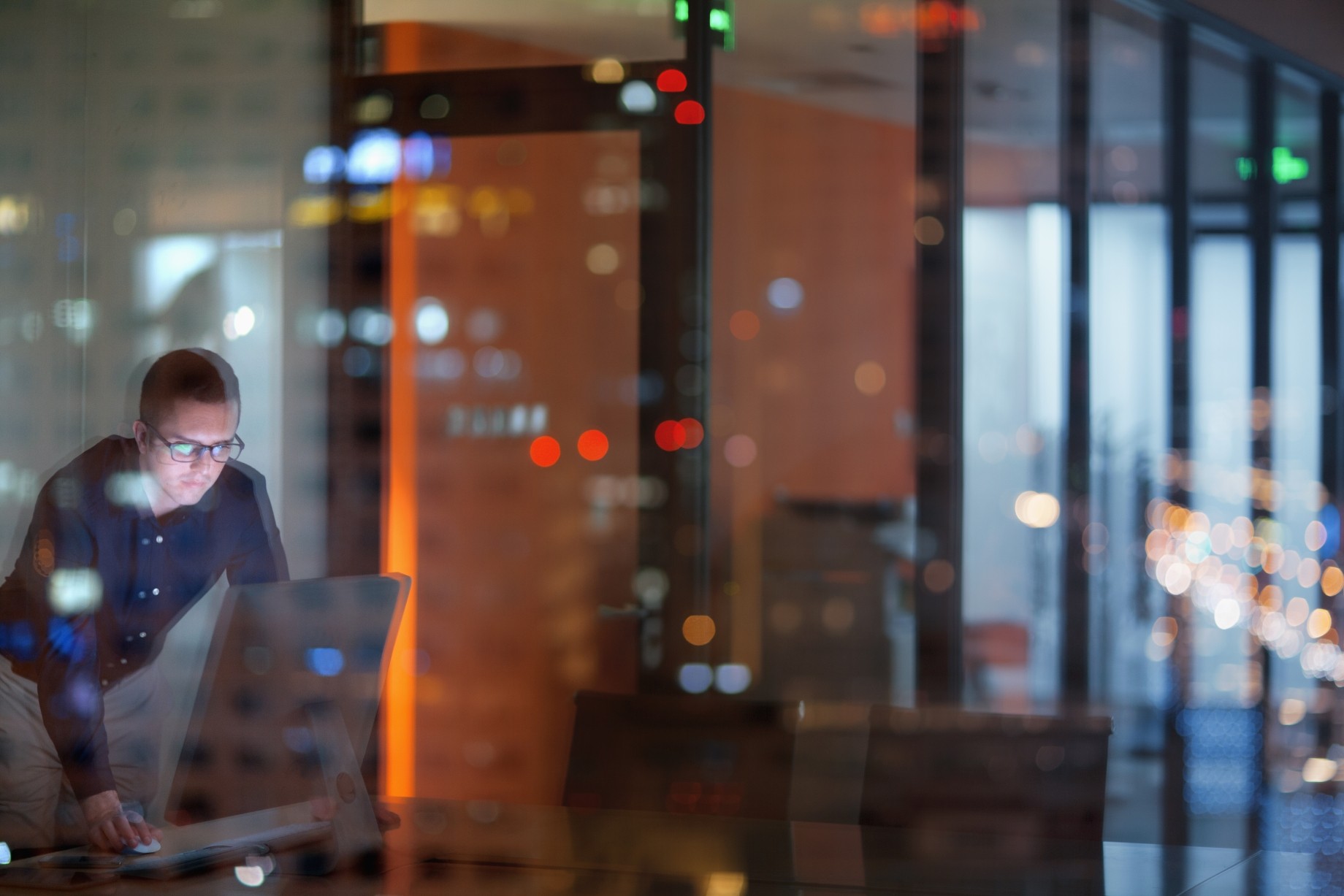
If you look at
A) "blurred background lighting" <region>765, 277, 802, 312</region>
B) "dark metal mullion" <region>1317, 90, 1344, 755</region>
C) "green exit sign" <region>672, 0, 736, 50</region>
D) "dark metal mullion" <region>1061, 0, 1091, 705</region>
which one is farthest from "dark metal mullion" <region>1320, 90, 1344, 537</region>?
"green exit sign" <region>672, 0, 736, 50</region>

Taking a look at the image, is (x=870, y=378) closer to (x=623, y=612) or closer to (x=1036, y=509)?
(x=1036, y=509)

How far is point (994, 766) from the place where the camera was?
1880 mm

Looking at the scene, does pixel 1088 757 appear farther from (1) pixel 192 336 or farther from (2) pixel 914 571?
(1) pixel 192 336

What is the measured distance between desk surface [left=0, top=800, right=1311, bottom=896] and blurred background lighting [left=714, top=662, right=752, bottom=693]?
3.04 feet

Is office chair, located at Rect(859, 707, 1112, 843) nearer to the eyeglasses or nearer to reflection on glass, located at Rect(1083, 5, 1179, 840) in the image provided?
reflection on glass, located at Rect(1083, 5, 1179, 840)

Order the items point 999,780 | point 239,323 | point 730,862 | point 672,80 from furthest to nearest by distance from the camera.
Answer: point 239,323 → point 672,80 → point 999,780 → point 730,862

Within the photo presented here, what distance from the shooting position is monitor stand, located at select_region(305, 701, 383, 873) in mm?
1246

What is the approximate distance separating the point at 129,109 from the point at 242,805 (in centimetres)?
169

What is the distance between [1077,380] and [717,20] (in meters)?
0.97

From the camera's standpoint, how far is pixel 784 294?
8.29 ft

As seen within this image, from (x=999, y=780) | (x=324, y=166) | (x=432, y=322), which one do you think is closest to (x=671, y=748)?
(x=999, y=780)

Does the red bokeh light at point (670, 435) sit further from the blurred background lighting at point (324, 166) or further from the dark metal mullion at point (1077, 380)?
the blurred background lighting at point (324, 166)

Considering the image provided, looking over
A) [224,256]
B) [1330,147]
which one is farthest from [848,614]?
[224,256]

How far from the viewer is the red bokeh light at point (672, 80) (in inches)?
93.4
